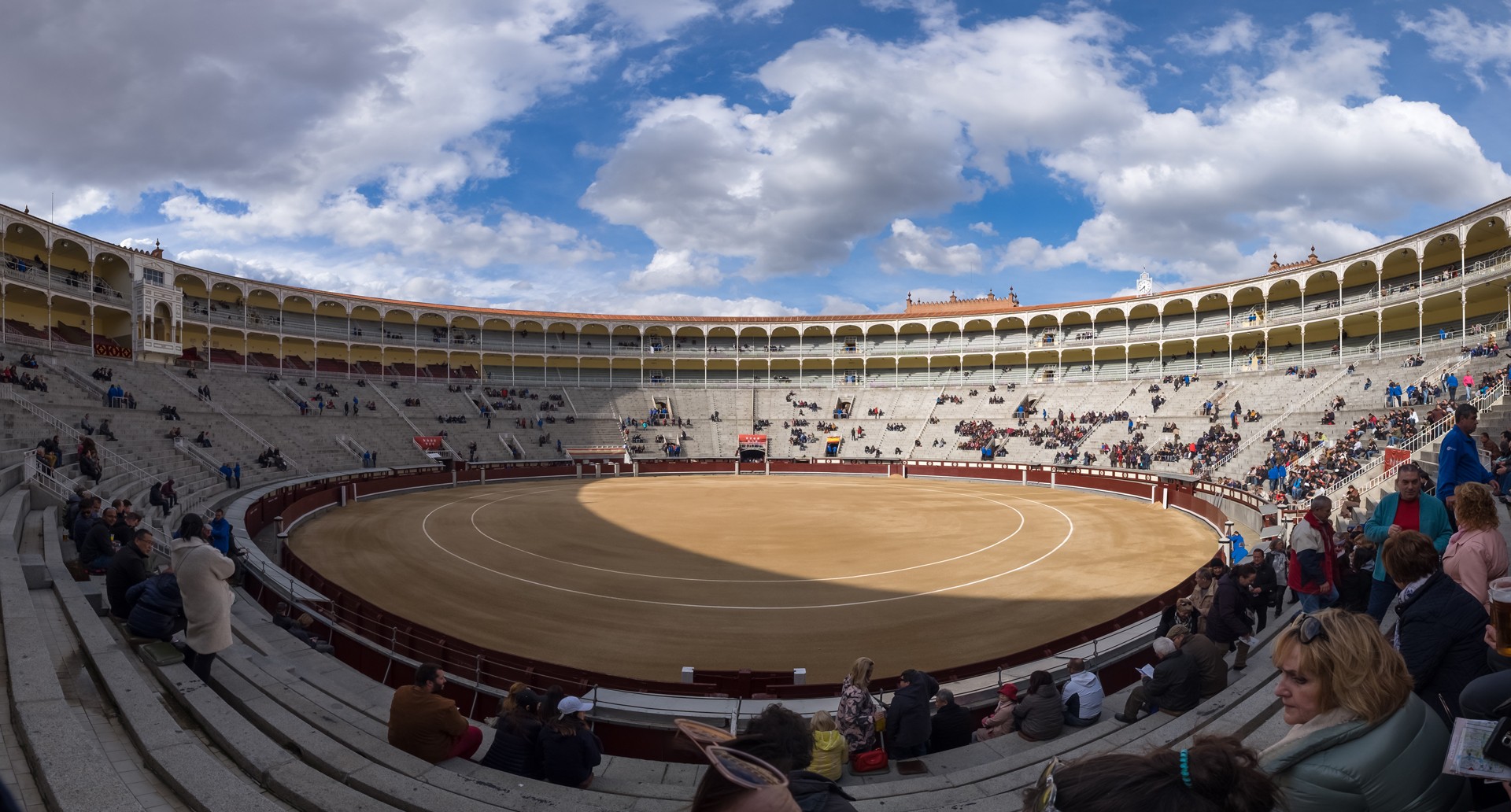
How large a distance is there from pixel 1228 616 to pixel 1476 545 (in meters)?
4.27

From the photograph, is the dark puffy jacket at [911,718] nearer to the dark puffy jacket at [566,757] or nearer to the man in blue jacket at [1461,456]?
the dark puffy jacket at [566,757]

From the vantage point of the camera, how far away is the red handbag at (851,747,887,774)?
656 centimetres

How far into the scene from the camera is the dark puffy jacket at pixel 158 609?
6.70m

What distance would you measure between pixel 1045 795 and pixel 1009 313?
64.4 m

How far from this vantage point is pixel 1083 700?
746 centimetres

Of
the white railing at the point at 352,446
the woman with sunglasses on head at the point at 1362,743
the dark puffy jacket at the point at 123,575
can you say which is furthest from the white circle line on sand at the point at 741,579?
the white railing at the point at 352,446

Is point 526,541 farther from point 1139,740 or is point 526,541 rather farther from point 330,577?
point 1139,740

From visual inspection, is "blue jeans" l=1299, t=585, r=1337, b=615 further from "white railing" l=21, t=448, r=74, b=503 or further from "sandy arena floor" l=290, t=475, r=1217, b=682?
"white railing" l=21, t=448, r=74, b=503

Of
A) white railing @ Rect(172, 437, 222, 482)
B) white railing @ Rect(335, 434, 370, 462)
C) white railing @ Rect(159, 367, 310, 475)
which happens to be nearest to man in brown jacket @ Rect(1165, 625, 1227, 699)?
white railing @ Rect(172, 437, 222, 482)

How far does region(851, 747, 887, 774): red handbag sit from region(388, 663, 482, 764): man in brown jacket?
343 centimetres

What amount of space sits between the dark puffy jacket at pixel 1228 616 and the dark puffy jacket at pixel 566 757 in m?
6.97

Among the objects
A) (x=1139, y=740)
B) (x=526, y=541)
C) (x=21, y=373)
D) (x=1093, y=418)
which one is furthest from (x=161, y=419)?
(x=1093, y=418)

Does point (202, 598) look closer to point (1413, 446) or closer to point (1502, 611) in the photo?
point (1502, 611)

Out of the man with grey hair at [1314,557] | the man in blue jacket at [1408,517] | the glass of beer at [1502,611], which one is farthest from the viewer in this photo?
the man with grey hair at [1314,557]
